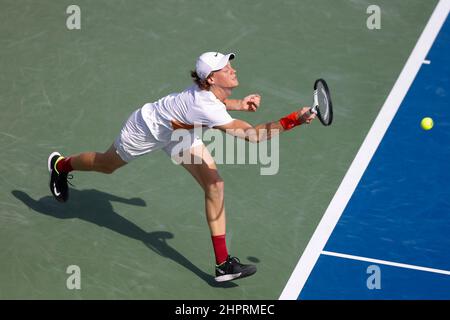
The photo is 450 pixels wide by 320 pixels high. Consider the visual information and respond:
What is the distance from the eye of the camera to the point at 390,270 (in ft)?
32.5

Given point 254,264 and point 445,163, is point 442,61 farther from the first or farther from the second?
point 254,264

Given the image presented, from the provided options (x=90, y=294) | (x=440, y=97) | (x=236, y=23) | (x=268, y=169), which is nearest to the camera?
(x=90, y=294)

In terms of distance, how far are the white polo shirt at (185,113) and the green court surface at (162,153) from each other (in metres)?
1.33

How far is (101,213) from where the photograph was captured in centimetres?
1059

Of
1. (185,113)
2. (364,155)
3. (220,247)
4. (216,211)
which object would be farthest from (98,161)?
(364,155)

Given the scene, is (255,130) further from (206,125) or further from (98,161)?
(98,161)

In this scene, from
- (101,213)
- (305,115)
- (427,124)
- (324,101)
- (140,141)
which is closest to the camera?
(305,115)

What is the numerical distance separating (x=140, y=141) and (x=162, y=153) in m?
1.64

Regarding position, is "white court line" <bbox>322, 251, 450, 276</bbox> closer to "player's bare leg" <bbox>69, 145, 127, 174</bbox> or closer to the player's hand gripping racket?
the player's hand gripping racket

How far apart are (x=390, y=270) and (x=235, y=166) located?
218 cm

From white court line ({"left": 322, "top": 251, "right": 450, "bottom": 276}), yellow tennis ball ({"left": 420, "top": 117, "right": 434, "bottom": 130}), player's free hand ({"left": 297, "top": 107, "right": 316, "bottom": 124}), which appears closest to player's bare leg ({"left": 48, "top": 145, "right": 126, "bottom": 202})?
player's free hand ({"left": 297, "top": 107, "right": 316, "bottom": 124})

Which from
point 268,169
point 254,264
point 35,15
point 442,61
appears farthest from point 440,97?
point 35,15

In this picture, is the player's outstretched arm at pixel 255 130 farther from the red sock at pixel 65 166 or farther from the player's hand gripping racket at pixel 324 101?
the red sock at pixel 65 166

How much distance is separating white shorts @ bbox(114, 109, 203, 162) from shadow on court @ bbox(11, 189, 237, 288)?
951 mm
